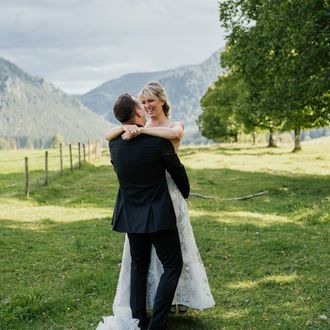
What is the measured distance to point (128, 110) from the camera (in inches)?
226

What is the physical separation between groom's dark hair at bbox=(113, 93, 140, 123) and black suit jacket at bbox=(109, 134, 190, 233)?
0.91 feet

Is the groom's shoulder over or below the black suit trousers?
over

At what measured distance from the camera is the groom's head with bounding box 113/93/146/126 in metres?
5.71

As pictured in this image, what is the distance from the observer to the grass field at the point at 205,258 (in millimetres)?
7094

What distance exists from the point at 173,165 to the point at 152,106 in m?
0.79

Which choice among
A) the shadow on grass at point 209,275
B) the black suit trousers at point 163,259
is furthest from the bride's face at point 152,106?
the shadow on grass at point 209,275

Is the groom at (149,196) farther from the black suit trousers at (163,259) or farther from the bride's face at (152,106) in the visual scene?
the bride's face at (152,106)

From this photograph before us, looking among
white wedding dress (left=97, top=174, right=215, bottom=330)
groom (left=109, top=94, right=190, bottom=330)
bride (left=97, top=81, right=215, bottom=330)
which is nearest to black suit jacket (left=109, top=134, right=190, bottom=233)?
groom (left=109, top=94, right=190, bottom=330)

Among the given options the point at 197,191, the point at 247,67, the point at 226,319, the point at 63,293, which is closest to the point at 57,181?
the point at 197,191

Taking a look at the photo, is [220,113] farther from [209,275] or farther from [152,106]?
[152,106]

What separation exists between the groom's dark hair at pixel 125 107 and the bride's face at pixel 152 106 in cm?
11

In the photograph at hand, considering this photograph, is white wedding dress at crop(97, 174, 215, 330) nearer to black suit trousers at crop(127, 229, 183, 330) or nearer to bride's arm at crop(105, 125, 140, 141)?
black suit trousers at crop(127, 229, 183, 330)

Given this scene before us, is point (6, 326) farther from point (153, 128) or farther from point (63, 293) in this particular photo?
point (153, 128)

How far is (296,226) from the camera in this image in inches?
522
